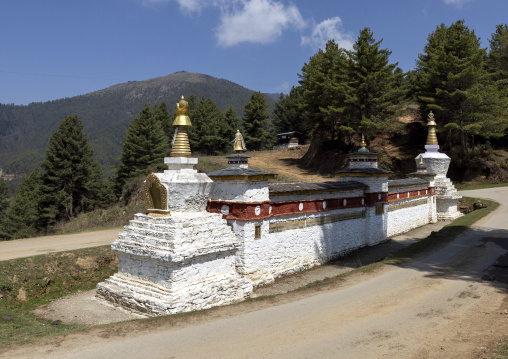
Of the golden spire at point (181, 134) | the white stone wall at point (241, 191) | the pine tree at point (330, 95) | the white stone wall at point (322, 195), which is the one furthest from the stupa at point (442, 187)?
the golden spire at point (181, 134)

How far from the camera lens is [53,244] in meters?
17.0

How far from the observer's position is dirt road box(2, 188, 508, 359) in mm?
6906

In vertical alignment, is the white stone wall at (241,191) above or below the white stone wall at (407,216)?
above

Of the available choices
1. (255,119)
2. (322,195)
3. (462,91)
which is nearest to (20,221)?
(322,195)

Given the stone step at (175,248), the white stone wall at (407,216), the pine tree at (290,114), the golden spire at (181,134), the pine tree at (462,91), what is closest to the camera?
the stone step at (175,248)

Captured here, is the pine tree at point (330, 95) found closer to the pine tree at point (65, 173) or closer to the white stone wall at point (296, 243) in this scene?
the white stone wall at point (296, 243)

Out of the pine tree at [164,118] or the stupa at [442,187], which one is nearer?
the stupa at [442,187]

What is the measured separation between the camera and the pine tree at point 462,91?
33750mm

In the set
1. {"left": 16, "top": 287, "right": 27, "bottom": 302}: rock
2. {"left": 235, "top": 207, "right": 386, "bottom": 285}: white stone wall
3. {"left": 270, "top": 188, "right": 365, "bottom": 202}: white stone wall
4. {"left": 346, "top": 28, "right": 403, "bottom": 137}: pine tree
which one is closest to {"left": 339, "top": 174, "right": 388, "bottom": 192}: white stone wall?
{"left": 270, "top": 188, "right": 365, "bottom": 202}: white stone wall

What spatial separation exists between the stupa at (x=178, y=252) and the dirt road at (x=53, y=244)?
17.4ft

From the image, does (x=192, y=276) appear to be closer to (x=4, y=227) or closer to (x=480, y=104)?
(x=480, y=104)

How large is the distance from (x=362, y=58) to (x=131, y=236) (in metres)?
34.1

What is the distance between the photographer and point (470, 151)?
38000 mm

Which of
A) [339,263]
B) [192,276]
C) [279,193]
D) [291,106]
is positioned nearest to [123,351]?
[192,276]
